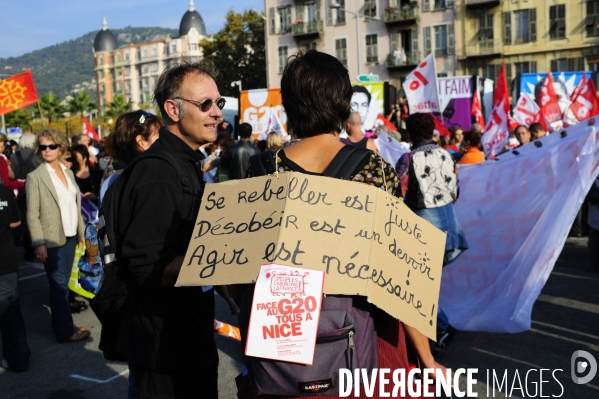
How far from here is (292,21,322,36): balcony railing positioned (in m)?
46.4

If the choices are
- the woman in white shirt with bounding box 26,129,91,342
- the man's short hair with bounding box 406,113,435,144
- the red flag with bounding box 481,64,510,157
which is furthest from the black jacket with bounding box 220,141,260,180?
the red flag with bounding box 481,64,510,157

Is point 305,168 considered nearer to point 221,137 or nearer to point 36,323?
point 36,323

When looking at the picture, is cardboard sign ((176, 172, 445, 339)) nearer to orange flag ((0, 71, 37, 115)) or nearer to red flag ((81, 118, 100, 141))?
orange flag ((0, 71, 37, 115))

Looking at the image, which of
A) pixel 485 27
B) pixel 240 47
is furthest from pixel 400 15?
pixel 240 47

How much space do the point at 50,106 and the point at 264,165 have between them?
263ft

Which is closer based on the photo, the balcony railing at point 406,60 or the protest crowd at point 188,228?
the protest crowd at point 188,228

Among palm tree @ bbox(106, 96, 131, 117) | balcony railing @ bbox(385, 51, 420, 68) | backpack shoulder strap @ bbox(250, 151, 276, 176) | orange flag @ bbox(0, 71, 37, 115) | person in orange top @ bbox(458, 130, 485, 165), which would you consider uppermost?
balcony railing @ bbox(385, 51, 420, 68)

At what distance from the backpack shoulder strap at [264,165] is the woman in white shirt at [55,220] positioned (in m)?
4.25

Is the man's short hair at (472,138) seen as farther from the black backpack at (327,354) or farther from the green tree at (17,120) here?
the green tree at (17,120)

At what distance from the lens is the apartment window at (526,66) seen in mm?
40106

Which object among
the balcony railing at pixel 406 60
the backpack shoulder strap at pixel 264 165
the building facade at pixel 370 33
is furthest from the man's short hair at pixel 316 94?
the balcony railing at pixel 406 60

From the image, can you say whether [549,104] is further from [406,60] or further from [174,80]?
[406,60]

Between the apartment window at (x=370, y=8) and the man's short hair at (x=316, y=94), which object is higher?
the apartment window at (x=370, y=8)

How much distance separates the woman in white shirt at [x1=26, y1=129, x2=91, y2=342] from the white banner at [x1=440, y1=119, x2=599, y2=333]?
11.4 feet
